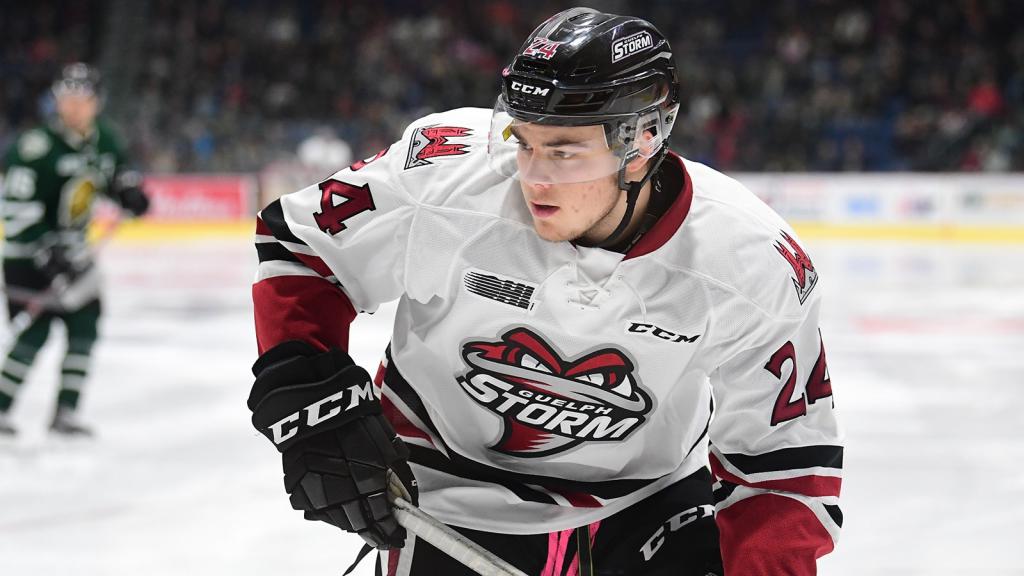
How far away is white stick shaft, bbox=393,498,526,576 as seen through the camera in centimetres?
163

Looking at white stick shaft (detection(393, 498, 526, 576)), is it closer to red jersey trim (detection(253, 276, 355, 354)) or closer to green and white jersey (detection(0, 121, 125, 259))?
red jersey trim (detection(253, 276, 355, 354))

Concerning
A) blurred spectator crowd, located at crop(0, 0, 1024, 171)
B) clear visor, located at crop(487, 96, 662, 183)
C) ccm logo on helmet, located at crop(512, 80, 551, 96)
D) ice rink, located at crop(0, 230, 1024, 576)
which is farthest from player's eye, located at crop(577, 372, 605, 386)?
blurred spectator crowd, located at crop(0, 0, 1024, 171)

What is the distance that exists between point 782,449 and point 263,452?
8.63 ft

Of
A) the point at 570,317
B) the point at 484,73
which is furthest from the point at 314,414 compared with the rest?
the point at 484,73

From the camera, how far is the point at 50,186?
167 inches

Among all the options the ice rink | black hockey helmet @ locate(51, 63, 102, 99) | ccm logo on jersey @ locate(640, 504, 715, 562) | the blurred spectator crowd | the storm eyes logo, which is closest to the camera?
the storm eyes logo

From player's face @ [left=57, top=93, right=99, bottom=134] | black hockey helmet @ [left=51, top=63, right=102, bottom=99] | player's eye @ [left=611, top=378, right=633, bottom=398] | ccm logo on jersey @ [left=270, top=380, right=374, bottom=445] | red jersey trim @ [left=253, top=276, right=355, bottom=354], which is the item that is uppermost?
black hockey helmet @ [left=51, top=63, right=102, bottom=99]

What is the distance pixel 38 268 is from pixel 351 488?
309cm

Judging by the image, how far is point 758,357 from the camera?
62.7 inches

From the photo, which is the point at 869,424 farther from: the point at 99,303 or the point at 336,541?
the point at 99,303

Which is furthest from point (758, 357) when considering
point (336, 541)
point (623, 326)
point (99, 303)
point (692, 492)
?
point (99, 303)

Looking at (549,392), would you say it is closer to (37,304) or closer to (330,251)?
(330,251)

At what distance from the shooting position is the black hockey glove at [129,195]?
4.38 meters

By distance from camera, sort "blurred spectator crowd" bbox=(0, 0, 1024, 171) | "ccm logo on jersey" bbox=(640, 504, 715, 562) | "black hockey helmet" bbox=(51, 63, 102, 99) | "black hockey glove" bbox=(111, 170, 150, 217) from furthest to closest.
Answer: "blurred spectator crowd" bbox=(0, 0, 1024, 171) < "black hockey glove" bbox=(111, 170, 150, 217) < "black hockey helmet" bbox=(51, 63, 102, 99) < "ccm logo on jersey" bbox=(640, 504, 715, 562)
